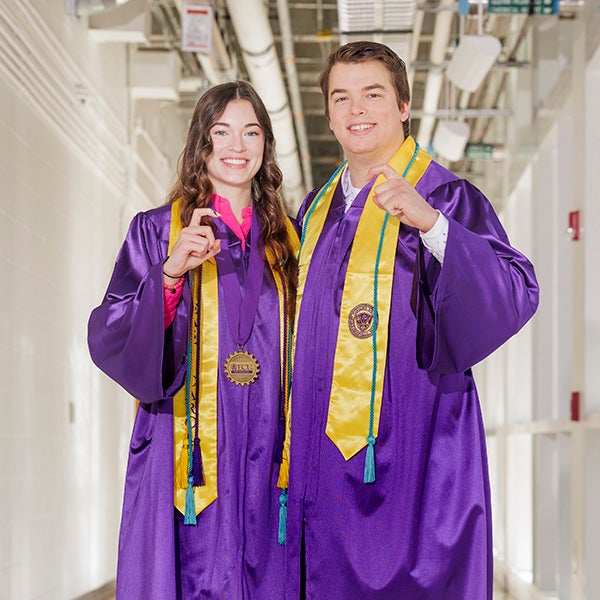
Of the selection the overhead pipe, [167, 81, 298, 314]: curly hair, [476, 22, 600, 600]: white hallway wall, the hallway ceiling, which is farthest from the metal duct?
[167, 81, 298, 314]: curly hair

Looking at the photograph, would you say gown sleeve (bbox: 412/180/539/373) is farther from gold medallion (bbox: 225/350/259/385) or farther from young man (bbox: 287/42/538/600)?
gold medallion (bbox: 225/350/259/385)

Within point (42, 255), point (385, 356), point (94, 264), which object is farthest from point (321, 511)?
point (94, 264)

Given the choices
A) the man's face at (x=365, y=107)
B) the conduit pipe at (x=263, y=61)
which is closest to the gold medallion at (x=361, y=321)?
the man's face at (x=365, y=107)

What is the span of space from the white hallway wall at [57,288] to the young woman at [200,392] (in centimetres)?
277

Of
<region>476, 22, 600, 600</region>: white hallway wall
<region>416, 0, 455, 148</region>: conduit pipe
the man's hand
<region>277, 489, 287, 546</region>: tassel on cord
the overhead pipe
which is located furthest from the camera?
the overhead pipe

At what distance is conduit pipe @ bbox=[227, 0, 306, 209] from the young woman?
14.8ft

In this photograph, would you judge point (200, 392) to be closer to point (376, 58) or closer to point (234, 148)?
point (234, 148)

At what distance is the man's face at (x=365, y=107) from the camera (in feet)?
8.75

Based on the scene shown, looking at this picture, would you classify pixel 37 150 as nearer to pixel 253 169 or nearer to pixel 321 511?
pixel 253 169

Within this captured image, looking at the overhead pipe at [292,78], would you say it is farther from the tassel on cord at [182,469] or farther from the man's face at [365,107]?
the tassel on cord at [182,469]

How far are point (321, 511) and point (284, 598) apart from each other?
222mm

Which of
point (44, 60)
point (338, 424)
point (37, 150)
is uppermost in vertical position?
point (44, 60)

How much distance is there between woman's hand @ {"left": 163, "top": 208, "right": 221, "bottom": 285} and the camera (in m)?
2.51

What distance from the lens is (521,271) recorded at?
2.50 metres
